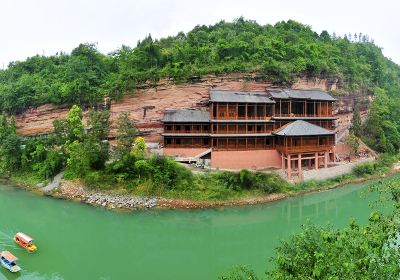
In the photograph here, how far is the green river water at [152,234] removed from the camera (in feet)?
42.3

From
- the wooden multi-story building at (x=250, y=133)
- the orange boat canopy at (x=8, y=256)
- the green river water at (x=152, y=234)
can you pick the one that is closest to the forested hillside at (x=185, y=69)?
the wooden multi-story building at (x=250, y=133)

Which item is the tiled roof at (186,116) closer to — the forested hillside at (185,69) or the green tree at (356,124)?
the forested hillside at (185,69)

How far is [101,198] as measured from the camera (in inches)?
781

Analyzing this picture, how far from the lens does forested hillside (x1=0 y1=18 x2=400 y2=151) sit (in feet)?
86.3

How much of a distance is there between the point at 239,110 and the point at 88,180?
11193 mm

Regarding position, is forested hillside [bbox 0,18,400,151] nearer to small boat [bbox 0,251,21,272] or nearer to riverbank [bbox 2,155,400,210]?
riverbank [bbox 2,155,400,210]

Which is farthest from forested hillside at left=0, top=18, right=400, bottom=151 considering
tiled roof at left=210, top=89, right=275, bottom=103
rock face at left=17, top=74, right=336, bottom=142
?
tiled roof at left=210, top=89, right=275, bottom=103

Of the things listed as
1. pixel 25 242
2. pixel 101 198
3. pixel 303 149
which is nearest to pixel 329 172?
pixel 303 149

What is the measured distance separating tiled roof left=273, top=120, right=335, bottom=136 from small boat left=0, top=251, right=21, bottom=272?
16462 mm

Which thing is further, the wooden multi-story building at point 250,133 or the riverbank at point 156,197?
the wooden multi-story building at point 250,133

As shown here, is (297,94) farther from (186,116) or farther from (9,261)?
(9,261)

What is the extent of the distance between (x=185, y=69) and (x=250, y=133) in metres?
7.19

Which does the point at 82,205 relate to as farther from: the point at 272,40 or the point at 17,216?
the point at 272,40

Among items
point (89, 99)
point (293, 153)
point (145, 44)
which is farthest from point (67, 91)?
point (293, 153)
